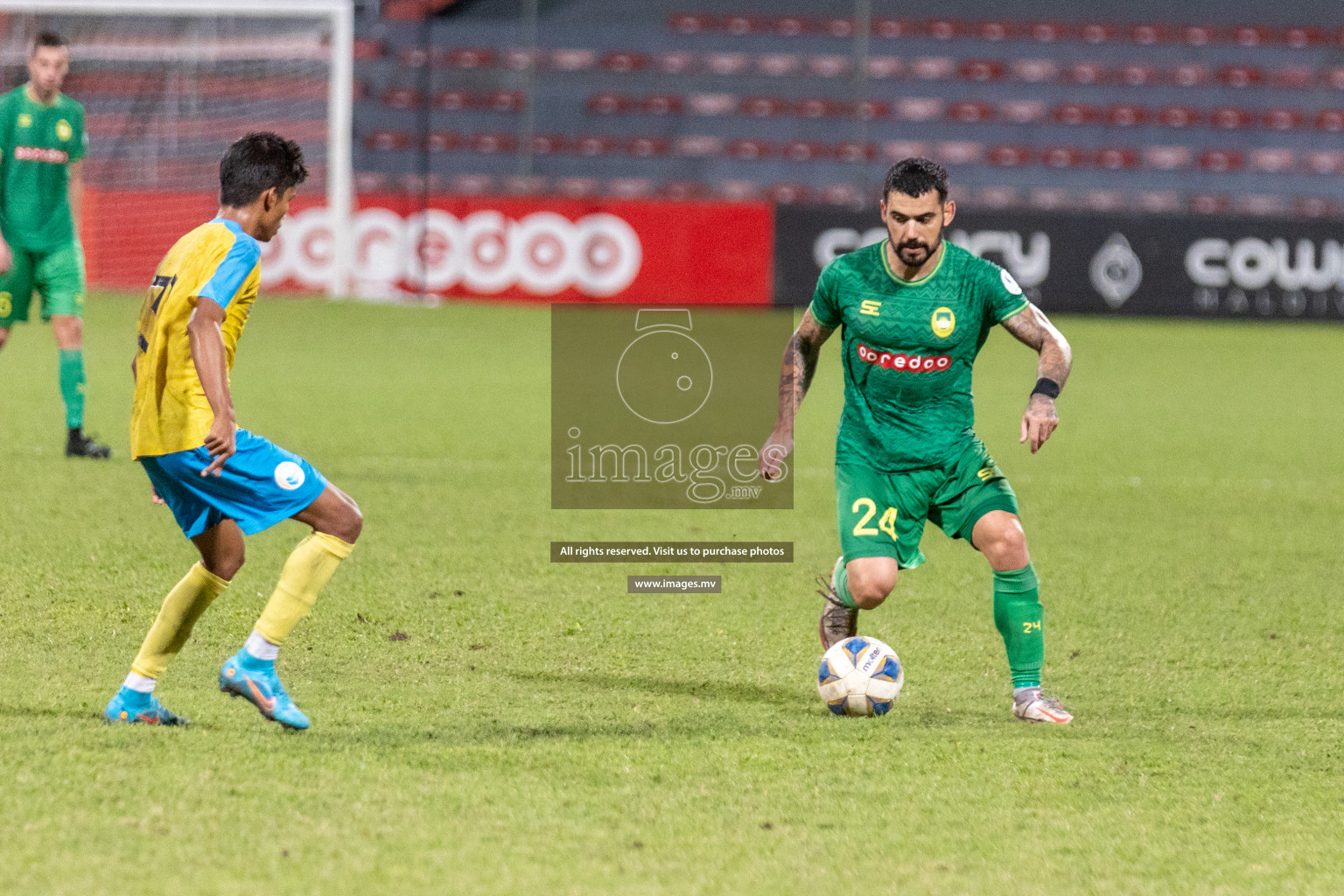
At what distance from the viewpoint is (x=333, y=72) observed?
22.4 metres

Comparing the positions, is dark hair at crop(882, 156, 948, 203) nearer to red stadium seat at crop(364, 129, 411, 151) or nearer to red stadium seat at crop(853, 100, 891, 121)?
red stadium seat at crop(364, 129, 411, 151)

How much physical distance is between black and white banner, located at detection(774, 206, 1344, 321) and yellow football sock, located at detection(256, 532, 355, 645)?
17.4 metres

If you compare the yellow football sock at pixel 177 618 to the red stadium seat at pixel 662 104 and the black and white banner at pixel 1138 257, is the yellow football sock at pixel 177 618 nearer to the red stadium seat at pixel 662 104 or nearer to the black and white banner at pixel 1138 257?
the black and white banner at pixel 1138 257

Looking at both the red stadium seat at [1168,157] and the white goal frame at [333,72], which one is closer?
the white goal frame at [333,72]

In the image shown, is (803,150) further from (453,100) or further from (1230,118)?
(1230,118)

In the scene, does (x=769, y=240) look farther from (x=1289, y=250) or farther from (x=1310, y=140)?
(x=1310, y=140)

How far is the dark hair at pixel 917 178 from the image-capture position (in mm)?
4566

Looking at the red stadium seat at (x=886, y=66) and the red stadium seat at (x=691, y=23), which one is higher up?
the red stadium seat at (x=691, y=23)

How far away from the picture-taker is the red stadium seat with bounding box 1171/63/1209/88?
2569cm

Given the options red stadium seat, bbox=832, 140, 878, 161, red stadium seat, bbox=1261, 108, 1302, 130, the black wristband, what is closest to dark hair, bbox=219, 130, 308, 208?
the black wristband

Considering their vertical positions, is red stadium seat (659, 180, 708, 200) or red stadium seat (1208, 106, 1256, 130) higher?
red stadium seat (1208, 106, 1256, 130)

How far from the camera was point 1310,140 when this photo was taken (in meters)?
25.4

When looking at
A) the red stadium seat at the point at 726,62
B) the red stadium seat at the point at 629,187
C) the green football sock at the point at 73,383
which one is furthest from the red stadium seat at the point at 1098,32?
the green football sock at the point at 73,383

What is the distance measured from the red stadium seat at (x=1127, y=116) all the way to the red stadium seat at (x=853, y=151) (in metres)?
3.73
